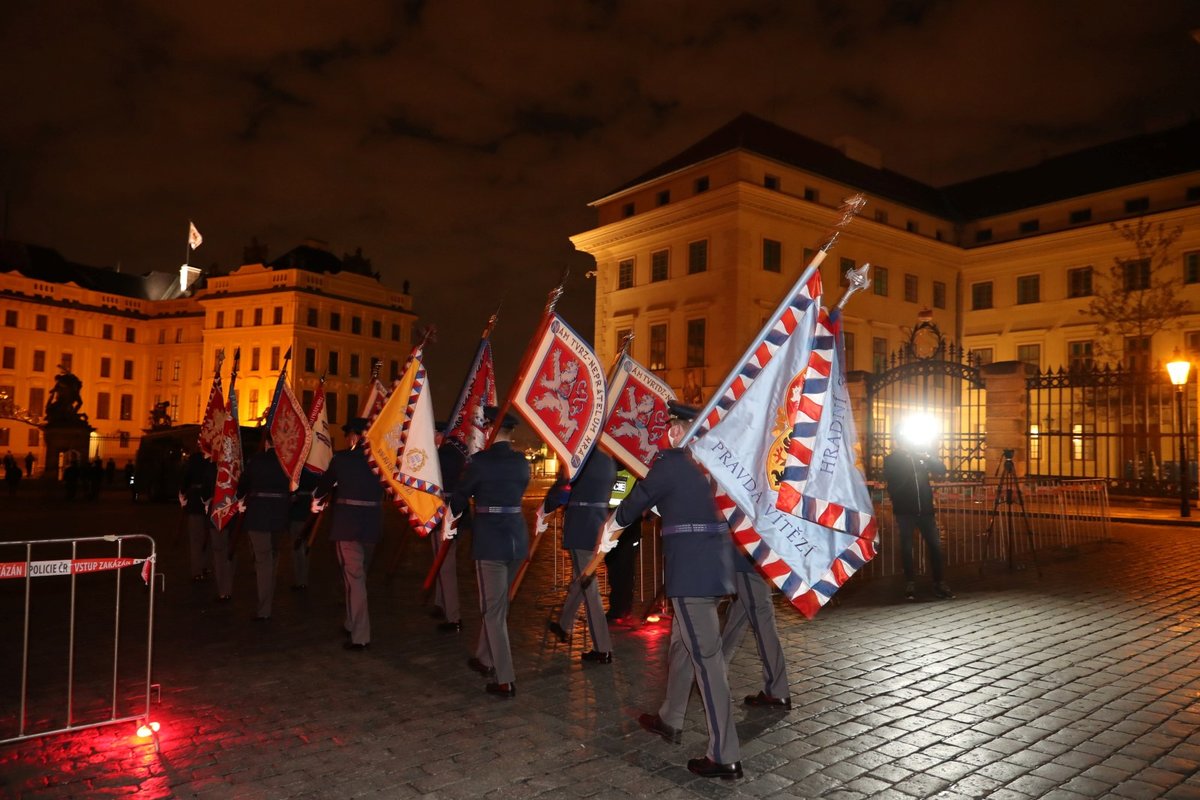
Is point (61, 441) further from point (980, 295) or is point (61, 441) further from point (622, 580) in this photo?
point (980, 295)

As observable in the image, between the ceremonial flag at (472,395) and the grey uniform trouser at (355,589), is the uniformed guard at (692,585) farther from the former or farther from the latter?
the ceremonial flag at (472,395)

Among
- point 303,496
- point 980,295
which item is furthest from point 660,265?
point 303,496

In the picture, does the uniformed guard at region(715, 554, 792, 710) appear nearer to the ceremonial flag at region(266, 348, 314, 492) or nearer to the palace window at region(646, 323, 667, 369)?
the ceremonial flag at region(266, 348, 314, 492)

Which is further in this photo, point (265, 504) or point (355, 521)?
point (265, 504)

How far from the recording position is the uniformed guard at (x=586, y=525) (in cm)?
757

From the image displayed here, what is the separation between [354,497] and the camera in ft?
27.6

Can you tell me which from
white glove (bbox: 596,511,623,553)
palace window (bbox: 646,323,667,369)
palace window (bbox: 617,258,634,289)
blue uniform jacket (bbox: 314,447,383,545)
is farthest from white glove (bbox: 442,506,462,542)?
palace window (bbox: 617,258,634,289)

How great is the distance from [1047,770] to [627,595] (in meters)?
5.11

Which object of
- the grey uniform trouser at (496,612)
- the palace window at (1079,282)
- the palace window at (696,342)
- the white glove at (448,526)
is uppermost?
the palace window at (1079,282)

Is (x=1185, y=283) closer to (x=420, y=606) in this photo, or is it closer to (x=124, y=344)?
(x=420, y=606)

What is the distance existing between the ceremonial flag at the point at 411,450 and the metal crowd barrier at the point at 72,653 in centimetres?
221

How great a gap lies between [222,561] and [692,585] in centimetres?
733

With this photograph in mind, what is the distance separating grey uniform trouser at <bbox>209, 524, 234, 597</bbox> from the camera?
10469 millimetres

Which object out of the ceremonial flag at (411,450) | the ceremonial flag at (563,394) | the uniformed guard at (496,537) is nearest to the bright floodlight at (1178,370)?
the ceremonial flag at (563,394)
